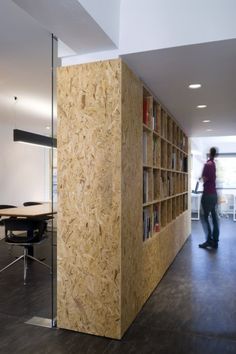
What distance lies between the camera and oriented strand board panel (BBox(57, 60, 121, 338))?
238 cm

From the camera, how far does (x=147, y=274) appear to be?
3.16 m

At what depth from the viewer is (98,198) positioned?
243cm

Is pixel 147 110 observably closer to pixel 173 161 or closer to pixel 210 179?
pixel 173 161

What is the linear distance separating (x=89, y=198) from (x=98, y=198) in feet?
0.26

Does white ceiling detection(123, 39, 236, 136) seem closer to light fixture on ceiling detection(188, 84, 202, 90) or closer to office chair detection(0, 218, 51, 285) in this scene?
light fixture on ceiling detection(188, 84, 202, 90)

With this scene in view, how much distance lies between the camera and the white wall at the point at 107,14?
197 centimetres

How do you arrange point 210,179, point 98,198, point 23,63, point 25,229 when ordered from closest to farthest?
1. point 98,198
2. point 23,63
3. point 25,229
4. point 210,179

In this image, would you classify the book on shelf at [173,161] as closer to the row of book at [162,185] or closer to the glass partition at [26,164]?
the row of book at [162,185]

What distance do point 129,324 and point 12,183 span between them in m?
5.20

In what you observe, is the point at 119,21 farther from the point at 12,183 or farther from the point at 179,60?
the point at 12,183

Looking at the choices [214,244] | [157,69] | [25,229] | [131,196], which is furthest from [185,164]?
[131,196]

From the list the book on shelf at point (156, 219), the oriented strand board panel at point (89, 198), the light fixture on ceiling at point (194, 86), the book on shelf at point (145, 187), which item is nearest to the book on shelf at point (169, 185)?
the book on shelf at point (156, 219)

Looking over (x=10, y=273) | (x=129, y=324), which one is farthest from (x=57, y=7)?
(x=10, y=273)

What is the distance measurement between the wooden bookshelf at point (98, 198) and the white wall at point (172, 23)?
9.5 inches
